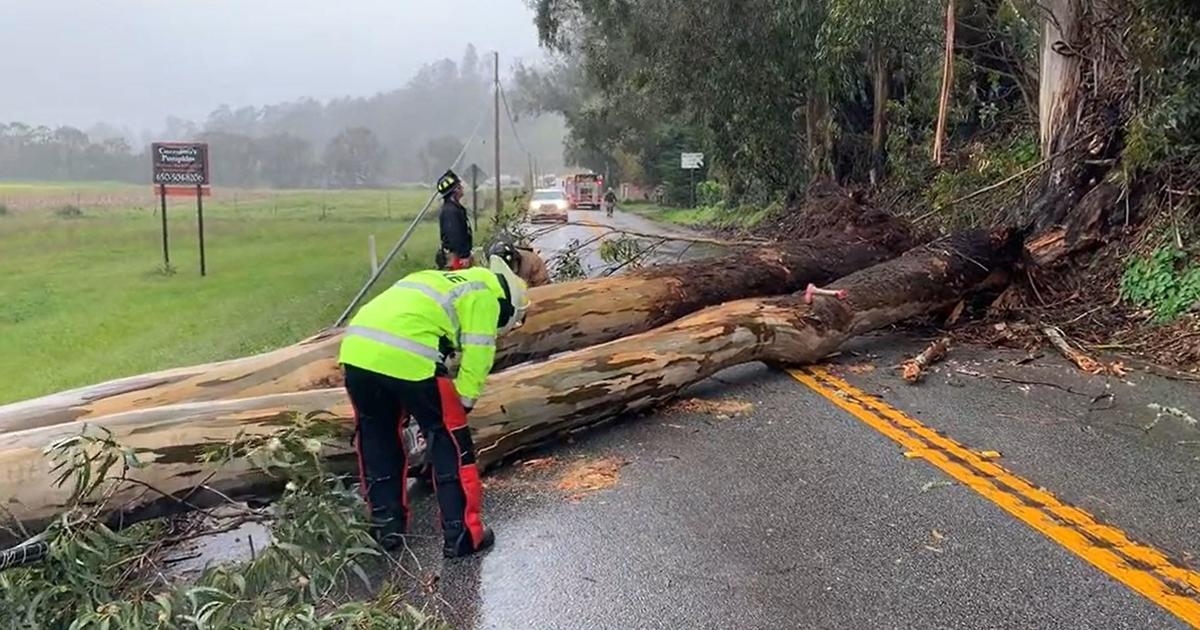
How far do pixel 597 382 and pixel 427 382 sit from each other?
181cm

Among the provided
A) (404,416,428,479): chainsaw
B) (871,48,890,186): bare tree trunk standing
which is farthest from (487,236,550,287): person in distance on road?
(871,48,890,186): bare tree trunk standing

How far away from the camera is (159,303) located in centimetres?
1667

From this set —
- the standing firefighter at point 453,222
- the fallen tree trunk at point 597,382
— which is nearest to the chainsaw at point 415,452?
the fallen tree trunk at point 597,382

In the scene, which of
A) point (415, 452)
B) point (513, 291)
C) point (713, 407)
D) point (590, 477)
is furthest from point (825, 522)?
point (713, 407)

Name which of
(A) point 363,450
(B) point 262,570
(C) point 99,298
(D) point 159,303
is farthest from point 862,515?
(C) point 99,298

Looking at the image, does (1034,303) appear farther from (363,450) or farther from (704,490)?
(363,450)

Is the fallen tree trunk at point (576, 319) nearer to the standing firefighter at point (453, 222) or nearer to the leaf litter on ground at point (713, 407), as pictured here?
the leaf litter on ground at point (713, 407)

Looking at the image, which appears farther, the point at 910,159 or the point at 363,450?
the point at 910,159

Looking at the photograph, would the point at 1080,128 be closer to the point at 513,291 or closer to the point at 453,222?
the point at 453,222

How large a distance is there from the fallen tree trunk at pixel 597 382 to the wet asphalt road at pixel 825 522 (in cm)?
25

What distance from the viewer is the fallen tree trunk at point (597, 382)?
13.2 feet

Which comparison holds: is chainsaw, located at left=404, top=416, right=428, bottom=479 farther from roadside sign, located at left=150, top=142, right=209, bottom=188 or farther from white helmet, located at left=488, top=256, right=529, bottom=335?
roadside sign, located at left=150, top=142, right=209, bottom=188

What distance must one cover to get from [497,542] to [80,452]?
1721 millimetres

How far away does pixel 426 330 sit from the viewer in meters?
4.06
